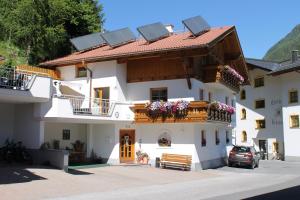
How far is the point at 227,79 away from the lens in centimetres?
2970

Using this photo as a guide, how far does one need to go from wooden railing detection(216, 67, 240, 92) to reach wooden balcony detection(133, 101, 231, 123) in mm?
2216

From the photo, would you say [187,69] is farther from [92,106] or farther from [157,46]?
[92,106]

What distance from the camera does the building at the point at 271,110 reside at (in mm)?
39875

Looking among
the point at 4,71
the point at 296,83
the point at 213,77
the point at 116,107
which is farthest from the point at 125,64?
the point at 296,83

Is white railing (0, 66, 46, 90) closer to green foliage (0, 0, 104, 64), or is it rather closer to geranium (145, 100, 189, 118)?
geranium (145, 100, 189, 118)

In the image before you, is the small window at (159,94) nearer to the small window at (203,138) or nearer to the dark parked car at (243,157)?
the small window at (203,138)

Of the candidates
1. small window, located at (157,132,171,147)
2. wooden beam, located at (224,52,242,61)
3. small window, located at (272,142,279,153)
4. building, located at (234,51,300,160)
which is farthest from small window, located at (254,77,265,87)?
small window, located at (157,132,171,147)

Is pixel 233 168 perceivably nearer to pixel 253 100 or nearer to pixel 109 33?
pixel 109 33

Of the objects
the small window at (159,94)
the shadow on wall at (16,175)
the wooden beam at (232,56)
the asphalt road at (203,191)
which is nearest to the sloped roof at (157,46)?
the small window at (159,94)

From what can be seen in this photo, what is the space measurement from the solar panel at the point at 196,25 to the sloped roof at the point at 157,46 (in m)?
0.38

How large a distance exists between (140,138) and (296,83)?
19.3 metres

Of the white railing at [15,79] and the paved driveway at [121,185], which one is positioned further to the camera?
the white railing at [15,79]

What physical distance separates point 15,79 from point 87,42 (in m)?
13.2

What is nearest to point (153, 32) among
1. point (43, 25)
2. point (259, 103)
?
point (43, 25)
